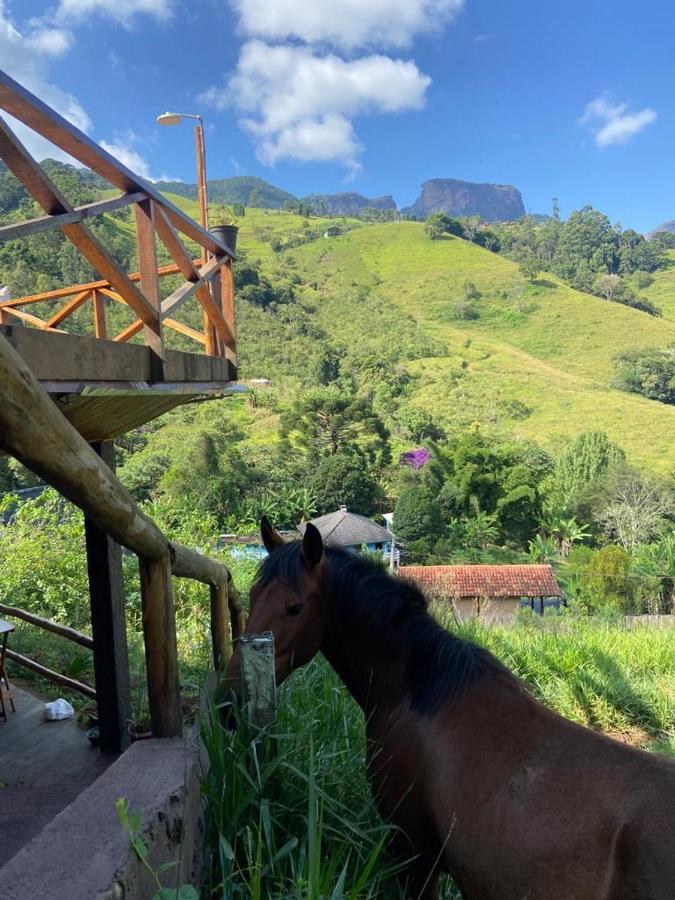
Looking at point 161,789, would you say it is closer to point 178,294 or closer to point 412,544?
point 178,294

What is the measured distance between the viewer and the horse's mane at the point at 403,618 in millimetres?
1728

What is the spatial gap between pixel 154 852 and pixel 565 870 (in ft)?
2.82

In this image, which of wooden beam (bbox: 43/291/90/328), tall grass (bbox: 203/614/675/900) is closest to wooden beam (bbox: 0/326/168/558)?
tall grass (bbox: 203/614/675/900)

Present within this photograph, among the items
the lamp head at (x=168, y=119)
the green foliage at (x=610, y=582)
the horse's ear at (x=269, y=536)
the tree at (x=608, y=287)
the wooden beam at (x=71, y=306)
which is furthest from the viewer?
the tree at (x=608, y=287)

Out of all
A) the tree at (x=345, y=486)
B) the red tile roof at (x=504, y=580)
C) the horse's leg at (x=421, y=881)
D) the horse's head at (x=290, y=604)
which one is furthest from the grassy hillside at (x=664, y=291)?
the horse's leg at (x=421, y=881)

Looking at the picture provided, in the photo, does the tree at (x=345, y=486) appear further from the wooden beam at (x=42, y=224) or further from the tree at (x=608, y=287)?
the tree at (x=608, y=287)

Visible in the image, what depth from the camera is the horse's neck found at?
6.15 feet

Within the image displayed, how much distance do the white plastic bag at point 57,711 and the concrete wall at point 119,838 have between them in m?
1.86

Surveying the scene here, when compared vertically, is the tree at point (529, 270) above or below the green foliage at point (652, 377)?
above

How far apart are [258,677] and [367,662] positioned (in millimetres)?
368

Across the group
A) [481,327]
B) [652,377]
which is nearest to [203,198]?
[652,377]

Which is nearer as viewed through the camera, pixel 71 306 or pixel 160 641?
pixel 160 641

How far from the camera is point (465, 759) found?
156cm

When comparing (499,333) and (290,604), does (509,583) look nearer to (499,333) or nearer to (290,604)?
(290,604)
